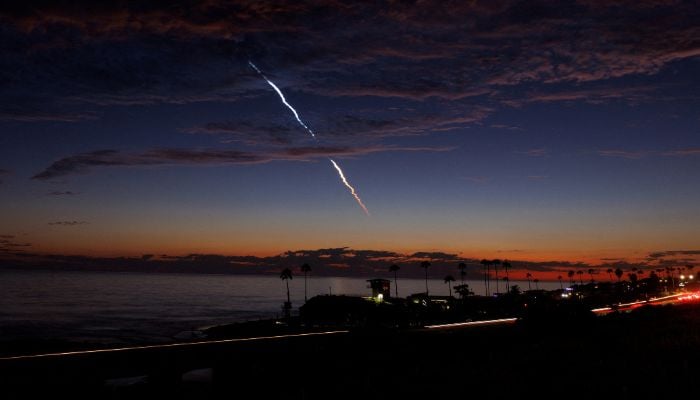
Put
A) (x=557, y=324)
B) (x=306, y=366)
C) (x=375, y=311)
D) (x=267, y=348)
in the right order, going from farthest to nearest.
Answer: (x=375, y=311) → (x=557, y=324) → (x=267, y=348) → (x=306, y=366)

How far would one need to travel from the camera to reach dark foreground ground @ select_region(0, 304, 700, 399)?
17.8 m

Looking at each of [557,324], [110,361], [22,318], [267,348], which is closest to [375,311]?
[557,324]

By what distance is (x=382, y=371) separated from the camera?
22.3 m

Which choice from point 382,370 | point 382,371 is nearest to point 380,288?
point 382,370

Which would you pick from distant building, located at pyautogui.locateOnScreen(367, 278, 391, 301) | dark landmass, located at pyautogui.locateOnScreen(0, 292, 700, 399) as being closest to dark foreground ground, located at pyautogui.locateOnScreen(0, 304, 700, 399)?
dark landmass, located at pyautogui.locateOnScreen(0, 292, 700, 399)

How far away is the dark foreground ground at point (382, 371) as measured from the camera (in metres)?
17.8

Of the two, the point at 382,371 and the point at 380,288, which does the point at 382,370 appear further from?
the point at 380,288

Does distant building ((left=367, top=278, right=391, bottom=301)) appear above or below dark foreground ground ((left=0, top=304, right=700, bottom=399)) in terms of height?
below

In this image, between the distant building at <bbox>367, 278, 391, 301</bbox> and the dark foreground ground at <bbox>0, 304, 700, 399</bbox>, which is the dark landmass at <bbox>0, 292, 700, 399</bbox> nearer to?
the dark foreground ground at <bbox>0, 304, 700, 399</bbox>

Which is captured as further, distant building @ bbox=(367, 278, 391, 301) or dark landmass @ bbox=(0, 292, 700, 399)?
distant building @ bbox=(367, 278, 391, 301)

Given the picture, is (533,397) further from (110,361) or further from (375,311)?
(375,311)

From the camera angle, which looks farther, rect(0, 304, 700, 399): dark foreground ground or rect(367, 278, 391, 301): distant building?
rect(367, 278, 391, 301): distant building

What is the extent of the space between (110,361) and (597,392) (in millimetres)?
23554

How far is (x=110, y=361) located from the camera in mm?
27109
